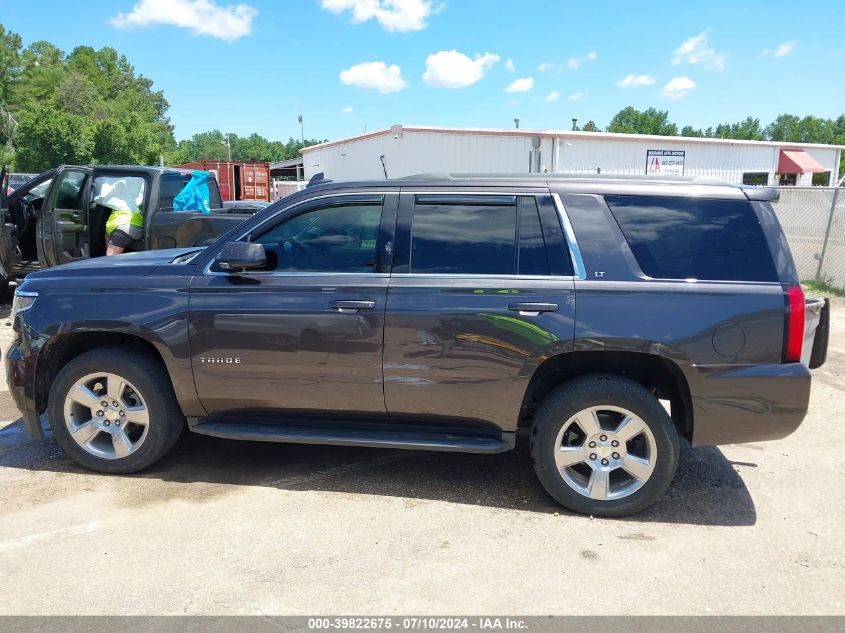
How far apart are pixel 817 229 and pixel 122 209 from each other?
11.8 m

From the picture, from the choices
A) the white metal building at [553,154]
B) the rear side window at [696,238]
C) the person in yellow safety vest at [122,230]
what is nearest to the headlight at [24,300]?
the rear side window at [696,238]

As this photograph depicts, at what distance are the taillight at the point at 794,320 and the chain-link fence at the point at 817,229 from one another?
8957 mm

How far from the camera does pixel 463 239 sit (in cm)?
383

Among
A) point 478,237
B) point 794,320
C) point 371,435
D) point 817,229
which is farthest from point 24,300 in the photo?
point 817,229

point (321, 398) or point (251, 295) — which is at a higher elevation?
point (251, 295)

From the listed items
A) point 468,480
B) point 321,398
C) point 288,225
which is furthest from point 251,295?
point 468,480

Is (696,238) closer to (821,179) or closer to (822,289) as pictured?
(822,289)

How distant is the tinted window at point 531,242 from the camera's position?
3719 mm

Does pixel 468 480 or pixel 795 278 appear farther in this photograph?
pixel 468 480

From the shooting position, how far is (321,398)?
3.95 meters

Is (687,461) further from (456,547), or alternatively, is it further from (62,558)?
(62,558)

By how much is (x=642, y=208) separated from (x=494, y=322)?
3.53 ft

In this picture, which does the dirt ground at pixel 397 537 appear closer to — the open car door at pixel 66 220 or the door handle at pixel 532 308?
the door handle at pixel 532 308
